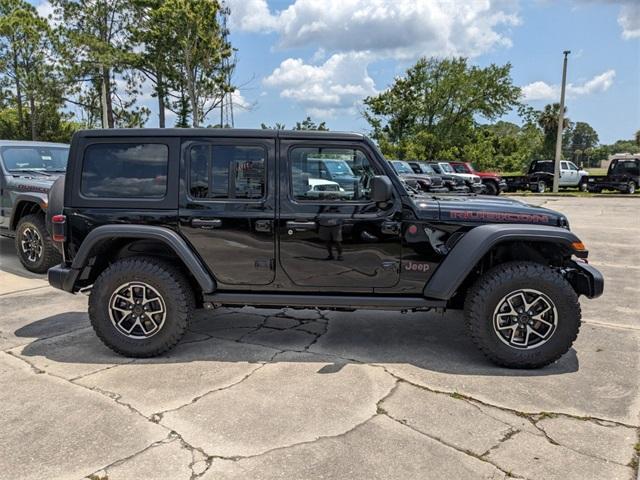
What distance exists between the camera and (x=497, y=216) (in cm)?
383

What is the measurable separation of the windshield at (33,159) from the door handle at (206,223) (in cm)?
501

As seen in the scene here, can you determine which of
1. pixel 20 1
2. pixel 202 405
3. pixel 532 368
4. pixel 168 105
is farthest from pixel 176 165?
pixel 20 1

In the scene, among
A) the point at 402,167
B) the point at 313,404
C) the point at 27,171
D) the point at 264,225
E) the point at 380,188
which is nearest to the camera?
the point at 313,404

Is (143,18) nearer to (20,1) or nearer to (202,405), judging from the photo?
(20,1)

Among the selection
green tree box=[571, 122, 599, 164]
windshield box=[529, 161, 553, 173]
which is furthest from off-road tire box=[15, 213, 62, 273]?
green tree box=[571, 122, 599, 164]

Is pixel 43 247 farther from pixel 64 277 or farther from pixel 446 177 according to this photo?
pixel 446 177

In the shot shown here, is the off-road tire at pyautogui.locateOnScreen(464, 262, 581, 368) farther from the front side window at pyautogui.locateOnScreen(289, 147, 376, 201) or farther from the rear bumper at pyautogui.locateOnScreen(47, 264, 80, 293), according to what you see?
the rear bumper at pyautogui.locateOnScreen(47, 264, 80, 293)

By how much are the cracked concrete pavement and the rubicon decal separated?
1.16 metres

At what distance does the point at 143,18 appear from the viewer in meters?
30.2

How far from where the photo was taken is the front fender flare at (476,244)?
3.63 meters

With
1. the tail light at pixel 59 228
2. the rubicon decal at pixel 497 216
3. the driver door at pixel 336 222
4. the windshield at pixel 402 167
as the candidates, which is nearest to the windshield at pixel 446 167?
the windshield at pixel 402 167

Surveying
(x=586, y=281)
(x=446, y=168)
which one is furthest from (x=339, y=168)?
(x=446, y=168)

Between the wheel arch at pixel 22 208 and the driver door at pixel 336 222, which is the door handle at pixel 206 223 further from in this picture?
the wheel arch at pixel 22 208

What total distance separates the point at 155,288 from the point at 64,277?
0.82m
